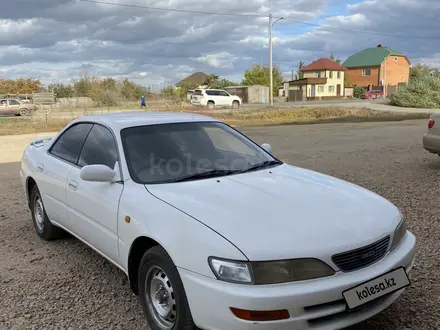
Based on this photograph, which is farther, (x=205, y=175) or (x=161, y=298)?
(x=205, y=175)

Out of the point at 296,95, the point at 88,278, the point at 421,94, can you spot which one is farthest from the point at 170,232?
the point at 296,95

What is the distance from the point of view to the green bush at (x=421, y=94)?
35.6 metres

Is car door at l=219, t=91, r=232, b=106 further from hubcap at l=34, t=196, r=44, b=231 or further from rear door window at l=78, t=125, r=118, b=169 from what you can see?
rear door window at l=78, t=125, r=118, b=169

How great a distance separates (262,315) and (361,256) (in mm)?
713

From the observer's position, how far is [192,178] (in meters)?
3.43

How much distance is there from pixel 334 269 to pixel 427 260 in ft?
6.75

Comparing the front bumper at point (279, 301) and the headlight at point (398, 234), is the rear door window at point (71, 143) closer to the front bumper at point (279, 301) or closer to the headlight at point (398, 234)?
the front bumper at point (279, 301)

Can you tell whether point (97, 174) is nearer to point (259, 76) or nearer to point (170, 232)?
point (170, 232)

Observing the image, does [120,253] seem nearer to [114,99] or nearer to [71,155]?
[71,155]

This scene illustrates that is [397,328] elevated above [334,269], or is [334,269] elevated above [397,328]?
[334,269]

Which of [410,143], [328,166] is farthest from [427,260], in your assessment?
[410,143]

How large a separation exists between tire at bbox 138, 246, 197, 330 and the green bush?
121 ft

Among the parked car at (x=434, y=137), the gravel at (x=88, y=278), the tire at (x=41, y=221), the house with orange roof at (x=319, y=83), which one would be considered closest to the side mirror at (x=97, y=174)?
the gravel at (x=88, y=278)

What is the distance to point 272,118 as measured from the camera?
25.3 metres
